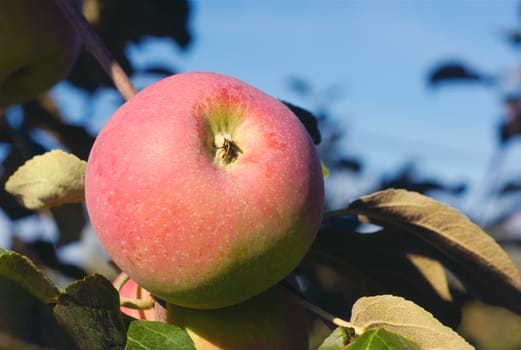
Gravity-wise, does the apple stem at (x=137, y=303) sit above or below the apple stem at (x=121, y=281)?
below

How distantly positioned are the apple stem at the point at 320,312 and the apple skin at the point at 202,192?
0.09m

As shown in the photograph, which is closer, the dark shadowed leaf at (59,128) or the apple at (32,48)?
the apple at (32,48)

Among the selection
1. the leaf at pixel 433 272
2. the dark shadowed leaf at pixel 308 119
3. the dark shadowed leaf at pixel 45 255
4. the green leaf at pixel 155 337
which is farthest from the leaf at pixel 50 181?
the dark shadowed leaf at pixel 45 255

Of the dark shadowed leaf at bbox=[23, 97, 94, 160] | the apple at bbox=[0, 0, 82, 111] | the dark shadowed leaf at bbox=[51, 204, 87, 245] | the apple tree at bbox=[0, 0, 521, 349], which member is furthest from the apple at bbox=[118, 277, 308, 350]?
the dark shadowed leaf at bbox=[23, 97, 94, 160]

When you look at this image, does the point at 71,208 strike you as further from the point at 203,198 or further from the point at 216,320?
the point at 203,198

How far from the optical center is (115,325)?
2.49 feet

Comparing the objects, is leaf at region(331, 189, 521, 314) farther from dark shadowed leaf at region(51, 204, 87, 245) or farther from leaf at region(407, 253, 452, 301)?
dark shadowed leaf at region(51, 204, 87, 245)

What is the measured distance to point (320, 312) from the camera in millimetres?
868

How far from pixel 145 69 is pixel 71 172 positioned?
1.48 m

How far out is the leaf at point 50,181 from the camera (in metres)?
0.90

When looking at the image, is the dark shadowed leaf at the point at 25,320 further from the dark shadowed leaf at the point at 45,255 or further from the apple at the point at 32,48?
the dark shadowed leaf at the point at 45,255

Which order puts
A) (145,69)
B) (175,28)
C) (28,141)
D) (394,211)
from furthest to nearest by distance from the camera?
(145,69) → (175,28) → (28,141) → (394,211)

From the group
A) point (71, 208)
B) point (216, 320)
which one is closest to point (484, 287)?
point (216, 320)

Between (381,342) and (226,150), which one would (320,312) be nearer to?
(381,342)
